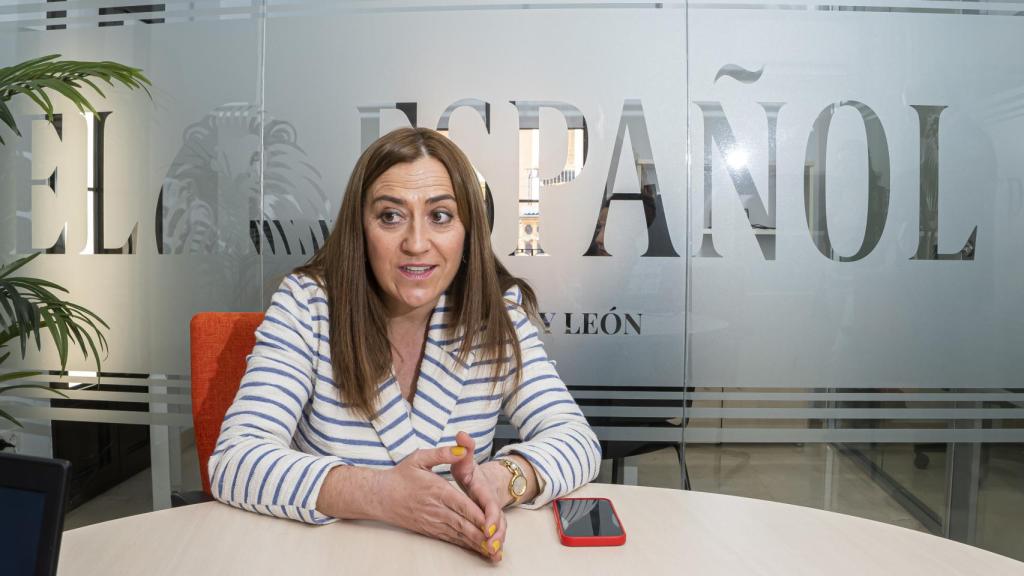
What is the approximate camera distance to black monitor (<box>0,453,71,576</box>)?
54 cm

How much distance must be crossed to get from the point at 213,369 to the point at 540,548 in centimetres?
101

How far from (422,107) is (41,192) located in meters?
1.54

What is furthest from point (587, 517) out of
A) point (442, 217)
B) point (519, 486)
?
point (442, 217)

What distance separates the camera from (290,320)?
1.41 m

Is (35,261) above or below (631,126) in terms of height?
below

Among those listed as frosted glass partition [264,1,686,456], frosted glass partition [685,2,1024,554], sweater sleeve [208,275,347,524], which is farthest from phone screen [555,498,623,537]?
frosted glass partition [685,2,1024,554]

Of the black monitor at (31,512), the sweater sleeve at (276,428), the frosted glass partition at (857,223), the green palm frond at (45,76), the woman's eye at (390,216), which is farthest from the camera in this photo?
the frosted glass partition at (857,223)

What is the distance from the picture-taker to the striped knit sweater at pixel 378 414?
3.86ft

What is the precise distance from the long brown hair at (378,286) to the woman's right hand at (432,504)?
1.20 feet

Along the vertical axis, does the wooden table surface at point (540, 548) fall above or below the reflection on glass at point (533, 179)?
below

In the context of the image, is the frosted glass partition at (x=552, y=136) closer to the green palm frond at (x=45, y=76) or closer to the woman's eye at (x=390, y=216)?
the green palm frond at (x=45, y=76)

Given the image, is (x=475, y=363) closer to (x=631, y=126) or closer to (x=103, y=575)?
(x=103, y=575)

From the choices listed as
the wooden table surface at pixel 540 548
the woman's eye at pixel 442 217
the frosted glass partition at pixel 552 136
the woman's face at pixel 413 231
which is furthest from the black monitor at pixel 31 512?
the frosted glass partition at pixel 552 136

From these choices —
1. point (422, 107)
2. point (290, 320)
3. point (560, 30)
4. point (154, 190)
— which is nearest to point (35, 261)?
point (154, 190)
